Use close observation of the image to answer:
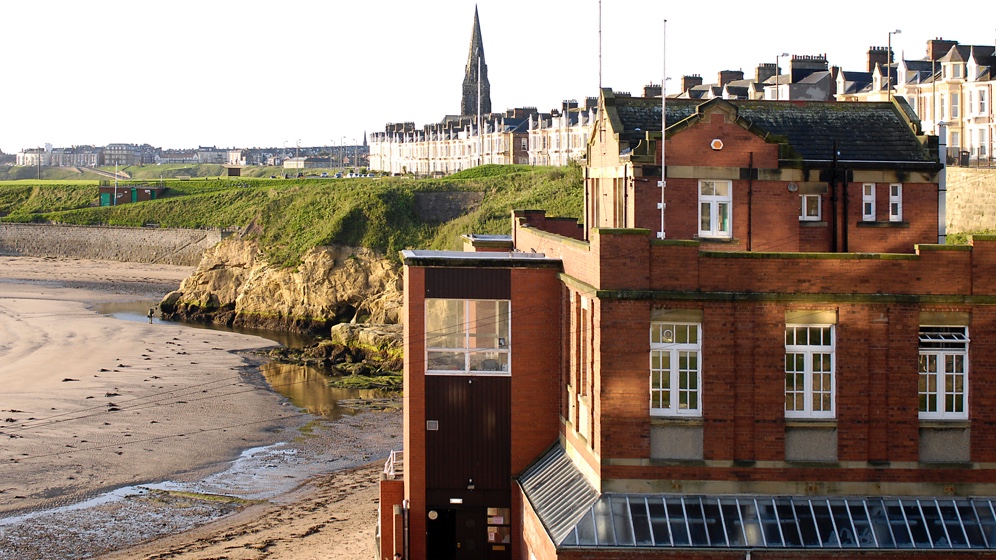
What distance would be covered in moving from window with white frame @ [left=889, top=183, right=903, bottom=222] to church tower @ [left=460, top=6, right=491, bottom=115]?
11126 cm

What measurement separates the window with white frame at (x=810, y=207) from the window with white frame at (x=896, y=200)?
147cm

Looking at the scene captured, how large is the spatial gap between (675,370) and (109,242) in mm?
89153

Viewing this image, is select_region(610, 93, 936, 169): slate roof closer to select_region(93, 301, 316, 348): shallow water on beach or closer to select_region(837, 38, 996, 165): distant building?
select_region(837, 38, 996, 165): distant building

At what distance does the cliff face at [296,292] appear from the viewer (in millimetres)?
59875

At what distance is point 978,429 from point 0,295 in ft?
211

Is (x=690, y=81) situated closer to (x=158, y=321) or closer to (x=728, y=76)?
(x=728, y=76)

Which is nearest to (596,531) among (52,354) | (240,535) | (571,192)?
(240,535)

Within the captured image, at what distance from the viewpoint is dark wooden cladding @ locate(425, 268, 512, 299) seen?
1959 centimetres

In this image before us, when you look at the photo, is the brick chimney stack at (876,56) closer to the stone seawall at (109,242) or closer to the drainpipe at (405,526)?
the drainpipe at (405,526)

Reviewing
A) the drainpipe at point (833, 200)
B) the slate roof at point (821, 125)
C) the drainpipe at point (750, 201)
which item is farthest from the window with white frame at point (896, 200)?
the drainpipe at point (750, 201)

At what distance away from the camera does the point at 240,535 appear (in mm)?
25391

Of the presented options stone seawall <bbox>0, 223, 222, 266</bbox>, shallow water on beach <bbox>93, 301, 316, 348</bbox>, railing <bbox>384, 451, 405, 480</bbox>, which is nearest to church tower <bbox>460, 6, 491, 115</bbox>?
stone seawall <bbox>0, 223, 222, 266</bbox>

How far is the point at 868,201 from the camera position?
23.5m

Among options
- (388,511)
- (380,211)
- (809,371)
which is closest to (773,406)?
(809,371)
